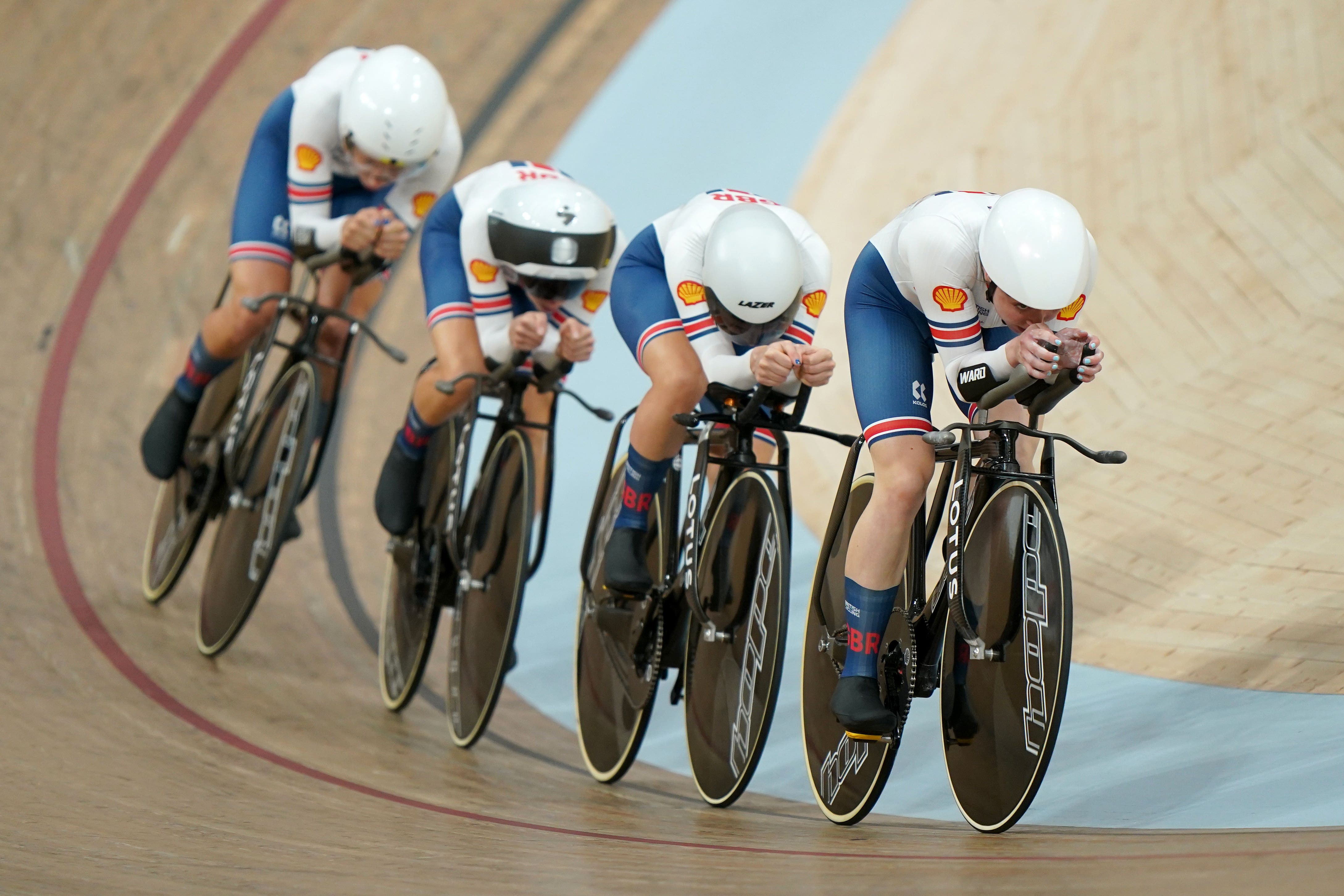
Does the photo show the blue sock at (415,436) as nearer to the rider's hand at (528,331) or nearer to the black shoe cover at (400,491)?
the black shoe cover at (400,491)

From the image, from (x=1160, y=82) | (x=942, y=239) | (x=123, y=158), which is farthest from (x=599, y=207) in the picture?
(x=123, y=158)

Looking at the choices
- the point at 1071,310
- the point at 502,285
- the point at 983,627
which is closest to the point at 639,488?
the point at 502,285

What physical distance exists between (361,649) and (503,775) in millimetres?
1463

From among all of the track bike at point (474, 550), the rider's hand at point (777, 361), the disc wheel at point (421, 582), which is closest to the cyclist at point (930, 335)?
the rider's hand at point (777, 361)

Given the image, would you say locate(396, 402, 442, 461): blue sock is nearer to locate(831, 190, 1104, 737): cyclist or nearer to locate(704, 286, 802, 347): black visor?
locate(704, 286, 802, 347): black visor

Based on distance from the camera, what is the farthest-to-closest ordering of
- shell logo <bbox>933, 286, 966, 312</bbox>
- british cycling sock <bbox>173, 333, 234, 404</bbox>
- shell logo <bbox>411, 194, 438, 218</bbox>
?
british cycling sock <bbox>173, 333, 234, 404</bbox>, shell logo <bbox>411, 194, 438, 218</bbox>, shell logo <bbox>933, 286, 966, 312</bbox>

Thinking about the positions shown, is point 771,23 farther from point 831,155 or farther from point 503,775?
point 503,775

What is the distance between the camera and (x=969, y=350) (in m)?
2.78

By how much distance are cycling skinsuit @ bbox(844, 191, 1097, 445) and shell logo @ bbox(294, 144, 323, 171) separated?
206 centimetres

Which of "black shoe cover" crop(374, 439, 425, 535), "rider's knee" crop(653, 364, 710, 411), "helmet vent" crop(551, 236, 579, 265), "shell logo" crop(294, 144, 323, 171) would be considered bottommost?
"black shoe cover" crop(374, 439, 425, 535)

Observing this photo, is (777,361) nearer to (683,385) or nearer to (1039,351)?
(683,385)

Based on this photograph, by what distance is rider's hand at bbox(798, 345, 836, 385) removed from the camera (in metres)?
2.96

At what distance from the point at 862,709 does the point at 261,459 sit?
7.77 feet

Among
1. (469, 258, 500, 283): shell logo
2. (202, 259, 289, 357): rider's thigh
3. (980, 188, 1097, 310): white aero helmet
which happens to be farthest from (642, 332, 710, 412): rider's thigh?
(202, 259, 289, 357): rider's thigh
